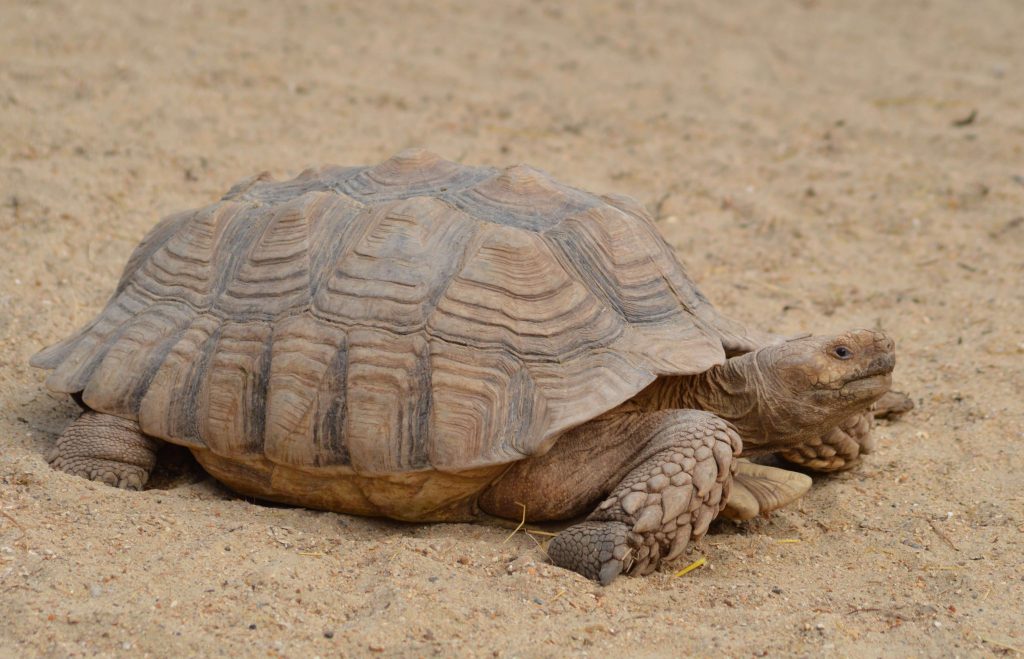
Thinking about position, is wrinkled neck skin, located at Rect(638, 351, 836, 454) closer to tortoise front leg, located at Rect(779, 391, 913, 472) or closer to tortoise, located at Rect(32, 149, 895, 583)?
tortoise, located at Rect(32, 149, 895, 583)

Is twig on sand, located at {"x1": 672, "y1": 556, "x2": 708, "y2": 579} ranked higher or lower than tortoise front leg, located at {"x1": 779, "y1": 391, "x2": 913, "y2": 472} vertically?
lower

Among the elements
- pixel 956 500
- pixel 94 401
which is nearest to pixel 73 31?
pixel 94 401

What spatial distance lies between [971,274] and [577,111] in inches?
126

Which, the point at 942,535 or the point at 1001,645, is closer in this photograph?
the point at 1001,645

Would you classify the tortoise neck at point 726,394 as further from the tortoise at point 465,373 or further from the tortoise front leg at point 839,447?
the tortoise front leg at point 839,447

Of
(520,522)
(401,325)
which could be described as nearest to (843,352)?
(520,522)

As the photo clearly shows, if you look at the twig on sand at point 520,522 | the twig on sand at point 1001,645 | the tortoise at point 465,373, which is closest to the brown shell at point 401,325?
the tortoise at point 465,373

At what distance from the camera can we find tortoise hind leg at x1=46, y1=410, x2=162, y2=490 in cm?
365

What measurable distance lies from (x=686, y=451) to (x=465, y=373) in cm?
70

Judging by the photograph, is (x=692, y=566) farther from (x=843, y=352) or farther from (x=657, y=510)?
(x=843, y=352)

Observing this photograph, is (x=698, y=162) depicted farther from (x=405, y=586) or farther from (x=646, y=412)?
(x=405, y=586)

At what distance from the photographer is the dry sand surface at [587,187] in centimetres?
290

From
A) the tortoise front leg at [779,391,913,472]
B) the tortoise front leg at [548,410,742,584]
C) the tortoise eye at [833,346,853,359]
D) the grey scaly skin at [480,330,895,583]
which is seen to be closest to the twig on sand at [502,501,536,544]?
the grey scaly skin at [480,330,895,583]

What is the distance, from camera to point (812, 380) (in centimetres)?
352
